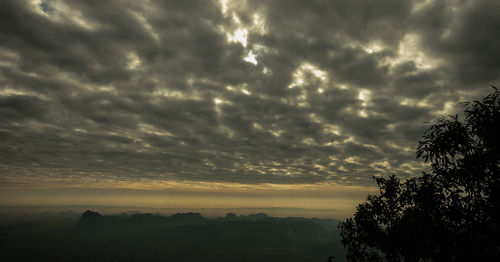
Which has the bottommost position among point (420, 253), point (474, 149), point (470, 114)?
point (420, 253)

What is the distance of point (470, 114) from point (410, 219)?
818 centimetres

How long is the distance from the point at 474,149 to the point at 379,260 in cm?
1280

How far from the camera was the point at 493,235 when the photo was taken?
35.9ft

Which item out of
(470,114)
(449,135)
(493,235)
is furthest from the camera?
(449,135)

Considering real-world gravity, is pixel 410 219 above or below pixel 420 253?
above

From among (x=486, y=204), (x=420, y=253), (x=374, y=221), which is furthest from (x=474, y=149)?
(x=374, y=221)

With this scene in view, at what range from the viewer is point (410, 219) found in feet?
54.6

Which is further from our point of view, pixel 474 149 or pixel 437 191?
pixel 437 191

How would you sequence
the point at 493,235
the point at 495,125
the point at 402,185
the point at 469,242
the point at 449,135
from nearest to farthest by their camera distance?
the point at 493,235 < the point at 469,242 < the point at 495,125 < the point at 449,135 < the point at 402,185

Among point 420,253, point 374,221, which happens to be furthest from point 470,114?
point 374,221

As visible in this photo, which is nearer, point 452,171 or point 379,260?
point 452,171

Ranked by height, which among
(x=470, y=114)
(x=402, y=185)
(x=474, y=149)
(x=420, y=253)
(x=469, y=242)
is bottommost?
(x=420, y=253)

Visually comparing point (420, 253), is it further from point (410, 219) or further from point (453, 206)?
point (453, 206)

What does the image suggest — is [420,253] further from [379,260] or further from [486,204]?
[379,260]
